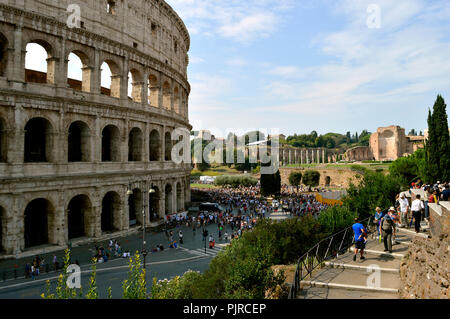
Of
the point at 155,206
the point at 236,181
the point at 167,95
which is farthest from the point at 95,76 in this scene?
the point at 236,181

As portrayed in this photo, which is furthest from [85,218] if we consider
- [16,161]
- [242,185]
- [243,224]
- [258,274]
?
[242,185]

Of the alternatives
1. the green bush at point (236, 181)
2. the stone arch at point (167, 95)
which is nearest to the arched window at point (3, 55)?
the stone arch at point (167, 95)

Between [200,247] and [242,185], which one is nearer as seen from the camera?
[200,247]

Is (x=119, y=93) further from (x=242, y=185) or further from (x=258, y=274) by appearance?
(x=242, y=185)

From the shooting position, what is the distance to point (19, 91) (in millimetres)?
17297

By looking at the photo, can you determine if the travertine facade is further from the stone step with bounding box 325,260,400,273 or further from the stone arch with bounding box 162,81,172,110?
the stone step with bounding box 325,260,400,273

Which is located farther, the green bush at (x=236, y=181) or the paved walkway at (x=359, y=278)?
the green bush at (x=236, y=181)

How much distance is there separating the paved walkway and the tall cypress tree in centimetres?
1803

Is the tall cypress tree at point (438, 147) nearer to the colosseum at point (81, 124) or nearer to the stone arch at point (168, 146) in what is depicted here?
the colosseum at point (81, 124)

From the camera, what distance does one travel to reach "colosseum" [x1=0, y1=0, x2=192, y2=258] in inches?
680

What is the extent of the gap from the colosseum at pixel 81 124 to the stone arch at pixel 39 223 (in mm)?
60

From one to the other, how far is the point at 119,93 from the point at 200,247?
1291cm

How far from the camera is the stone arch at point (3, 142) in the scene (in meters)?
17.3

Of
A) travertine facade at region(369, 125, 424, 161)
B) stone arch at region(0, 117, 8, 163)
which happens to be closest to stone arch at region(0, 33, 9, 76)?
stone arch at region(0, 117, 8, 163)
